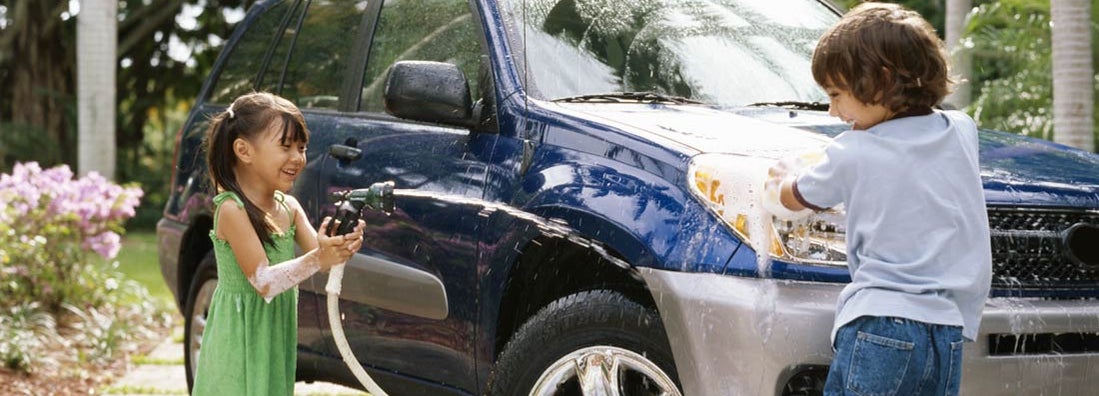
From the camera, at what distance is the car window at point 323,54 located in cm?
539

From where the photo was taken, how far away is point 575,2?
474 cm

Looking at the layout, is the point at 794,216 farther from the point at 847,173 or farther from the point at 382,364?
the point at 382,364

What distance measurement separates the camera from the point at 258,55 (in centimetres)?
606

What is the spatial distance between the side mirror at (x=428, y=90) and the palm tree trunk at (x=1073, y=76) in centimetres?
425

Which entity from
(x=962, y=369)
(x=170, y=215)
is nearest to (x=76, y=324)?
(x=170, y=215)

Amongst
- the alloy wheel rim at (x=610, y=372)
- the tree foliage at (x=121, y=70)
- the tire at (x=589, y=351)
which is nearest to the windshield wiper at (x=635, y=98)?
the tire at (x=589, y=351)

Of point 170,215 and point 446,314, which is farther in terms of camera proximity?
point 170,215

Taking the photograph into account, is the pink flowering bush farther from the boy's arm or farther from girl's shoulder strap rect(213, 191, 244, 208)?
the boy's arm

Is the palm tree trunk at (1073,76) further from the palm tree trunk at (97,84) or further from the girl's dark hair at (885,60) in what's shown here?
the palm tree trunk at (97,84)

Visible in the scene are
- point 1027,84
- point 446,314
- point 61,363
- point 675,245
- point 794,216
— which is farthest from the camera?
point 1027,84

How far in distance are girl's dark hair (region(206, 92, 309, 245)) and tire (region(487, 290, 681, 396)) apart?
0.71 m

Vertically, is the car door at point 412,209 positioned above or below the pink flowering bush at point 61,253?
above

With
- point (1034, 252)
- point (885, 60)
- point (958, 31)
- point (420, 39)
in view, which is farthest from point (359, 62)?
point (958, 31)

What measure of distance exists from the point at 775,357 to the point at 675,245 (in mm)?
378
